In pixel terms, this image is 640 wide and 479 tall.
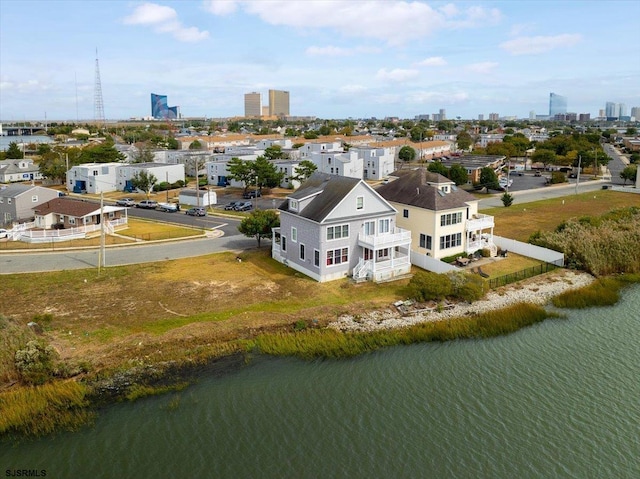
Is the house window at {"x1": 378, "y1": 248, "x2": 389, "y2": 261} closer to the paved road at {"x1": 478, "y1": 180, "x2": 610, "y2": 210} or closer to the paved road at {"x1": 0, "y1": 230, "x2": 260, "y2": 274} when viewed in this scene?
the paved road at {"x1": 0, "y1": 230, "x2": 260, "y2": 274}

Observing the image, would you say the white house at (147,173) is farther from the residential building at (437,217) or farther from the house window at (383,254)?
the house window at (383,254)

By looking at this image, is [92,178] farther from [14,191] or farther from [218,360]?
[218,360]

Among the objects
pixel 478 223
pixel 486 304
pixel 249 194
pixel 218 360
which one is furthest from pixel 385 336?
pixel 249 194

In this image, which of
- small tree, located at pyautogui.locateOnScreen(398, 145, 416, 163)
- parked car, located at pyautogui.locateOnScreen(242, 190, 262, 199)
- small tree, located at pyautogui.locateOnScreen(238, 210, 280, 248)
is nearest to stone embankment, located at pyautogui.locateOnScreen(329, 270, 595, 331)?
small tree, located at pyautogui.locateOnScreen(238, 210, 280, 248)

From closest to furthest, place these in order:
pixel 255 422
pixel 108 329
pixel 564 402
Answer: pixel 255 422
pixel 564 402
pixel 108 329

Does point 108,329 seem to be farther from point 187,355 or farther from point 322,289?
point 322,289

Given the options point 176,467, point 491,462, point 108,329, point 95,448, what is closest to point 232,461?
point 176,467

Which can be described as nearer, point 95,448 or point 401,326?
point 95,448

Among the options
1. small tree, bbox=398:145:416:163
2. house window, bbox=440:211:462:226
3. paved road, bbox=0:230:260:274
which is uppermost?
small tree, bbox=398:145:416:163
